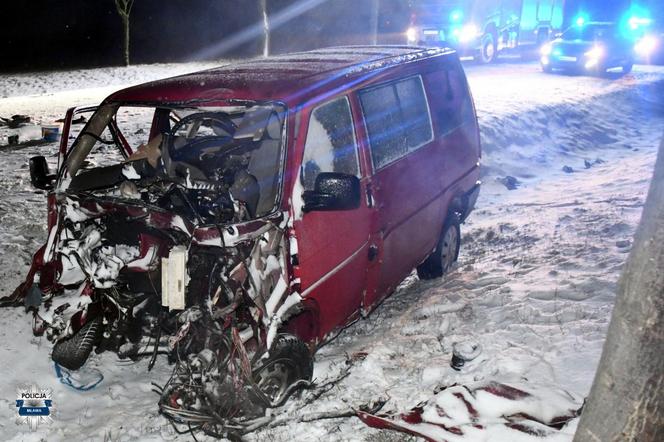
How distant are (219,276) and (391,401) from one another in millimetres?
1378

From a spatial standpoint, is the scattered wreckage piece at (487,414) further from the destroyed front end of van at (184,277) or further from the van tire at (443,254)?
Answer: the van tire at (443,254)

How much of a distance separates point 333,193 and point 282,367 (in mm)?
1144

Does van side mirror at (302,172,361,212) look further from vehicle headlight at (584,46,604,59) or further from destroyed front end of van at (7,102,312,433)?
vehicle headlight at (584,46,604,59)

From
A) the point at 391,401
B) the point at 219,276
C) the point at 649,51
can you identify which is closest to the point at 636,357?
the point at 391,401

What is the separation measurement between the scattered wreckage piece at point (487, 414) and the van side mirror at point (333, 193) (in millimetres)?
1267

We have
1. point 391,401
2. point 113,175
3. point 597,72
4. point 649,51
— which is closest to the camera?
point 391,401

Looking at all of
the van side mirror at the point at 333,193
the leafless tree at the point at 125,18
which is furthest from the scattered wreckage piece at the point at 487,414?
the leafless tree at the point at 125,18

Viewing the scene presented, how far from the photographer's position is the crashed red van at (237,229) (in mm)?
3439

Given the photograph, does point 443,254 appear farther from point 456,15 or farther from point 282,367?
point 456,15

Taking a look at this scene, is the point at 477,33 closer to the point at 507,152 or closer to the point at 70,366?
the point at 507,152

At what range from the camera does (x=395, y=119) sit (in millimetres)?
4738

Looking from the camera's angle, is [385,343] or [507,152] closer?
[385,343]

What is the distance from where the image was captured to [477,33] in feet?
67.9

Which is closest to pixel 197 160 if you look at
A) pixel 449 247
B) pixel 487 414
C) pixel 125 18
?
pixel 487 414
